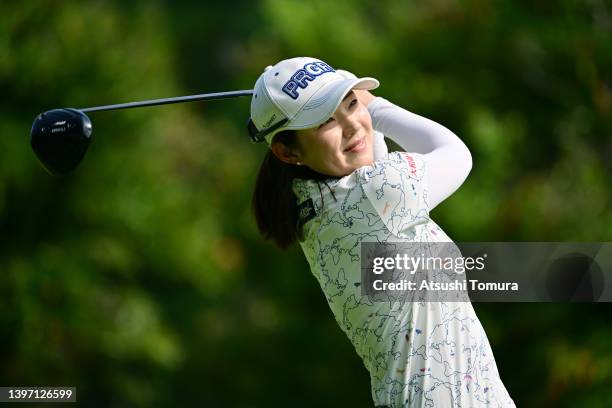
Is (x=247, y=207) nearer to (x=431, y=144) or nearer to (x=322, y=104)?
(x=431, y=144)

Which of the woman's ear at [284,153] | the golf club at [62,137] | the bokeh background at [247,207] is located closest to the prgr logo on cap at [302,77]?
the woman's ear at [284,153]

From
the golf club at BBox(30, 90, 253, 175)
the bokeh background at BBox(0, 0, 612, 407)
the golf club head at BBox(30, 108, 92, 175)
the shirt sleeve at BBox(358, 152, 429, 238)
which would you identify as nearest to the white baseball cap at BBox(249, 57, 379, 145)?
the shirt sleeve at BBox(358, 152, 429, 238)

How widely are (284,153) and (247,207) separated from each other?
8.54m

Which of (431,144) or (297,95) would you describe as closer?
(297,95)

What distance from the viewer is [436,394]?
2617mm

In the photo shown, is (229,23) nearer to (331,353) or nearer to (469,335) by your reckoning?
(331,353)

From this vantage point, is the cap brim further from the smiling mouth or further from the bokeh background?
the bokeh background

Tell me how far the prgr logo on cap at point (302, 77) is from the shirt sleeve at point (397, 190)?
22cm

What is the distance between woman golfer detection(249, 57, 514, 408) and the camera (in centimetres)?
263

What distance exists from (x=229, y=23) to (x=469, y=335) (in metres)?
15.1

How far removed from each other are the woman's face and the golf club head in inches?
27.0

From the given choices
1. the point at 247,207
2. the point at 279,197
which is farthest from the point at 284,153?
the point at 247,207

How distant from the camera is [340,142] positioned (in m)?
2.71

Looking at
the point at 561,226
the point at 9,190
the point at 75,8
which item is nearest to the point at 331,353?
the point at 561,226
